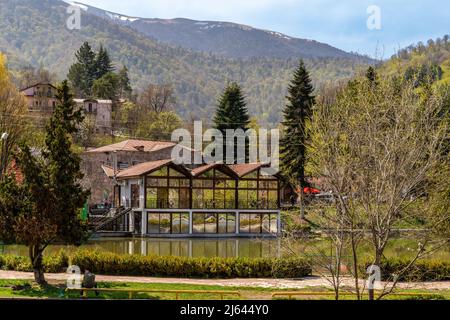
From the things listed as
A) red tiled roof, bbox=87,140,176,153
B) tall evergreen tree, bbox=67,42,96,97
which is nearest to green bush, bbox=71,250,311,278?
red tiled roof, bbox=87,140,176,153

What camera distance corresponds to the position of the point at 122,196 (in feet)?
184

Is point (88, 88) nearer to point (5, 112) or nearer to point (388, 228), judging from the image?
point (5, 112)

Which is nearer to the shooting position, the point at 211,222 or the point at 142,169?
the point at 142,169

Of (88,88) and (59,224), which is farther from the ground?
(88,88)

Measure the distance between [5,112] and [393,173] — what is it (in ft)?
132

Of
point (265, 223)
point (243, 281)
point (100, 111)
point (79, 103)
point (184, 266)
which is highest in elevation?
point (79, 103)

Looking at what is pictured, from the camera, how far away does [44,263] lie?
25281mm

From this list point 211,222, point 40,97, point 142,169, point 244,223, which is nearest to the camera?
point 142,169

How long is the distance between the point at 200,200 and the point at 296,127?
1090cm

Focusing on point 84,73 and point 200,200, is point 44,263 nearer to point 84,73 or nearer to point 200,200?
point 200,200

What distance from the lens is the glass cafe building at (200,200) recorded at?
168 feet

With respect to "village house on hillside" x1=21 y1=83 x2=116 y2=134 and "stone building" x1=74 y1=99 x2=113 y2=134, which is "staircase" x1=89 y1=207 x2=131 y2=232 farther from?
"stone building" x1=74 y1=99 x2=113 y2=134

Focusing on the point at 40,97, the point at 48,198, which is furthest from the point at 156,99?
the point at 48,198
